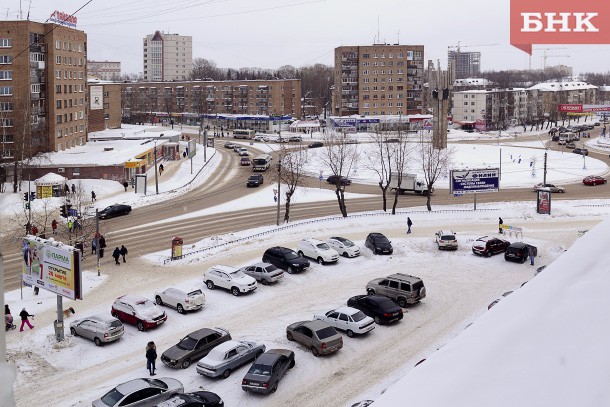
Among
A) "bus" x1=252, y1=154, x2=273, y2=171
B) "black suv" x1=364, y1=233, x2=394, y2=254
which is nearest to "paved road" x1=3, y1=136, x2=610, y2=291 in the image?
"bus" x1=252, y1=154, x2=273, y2=171

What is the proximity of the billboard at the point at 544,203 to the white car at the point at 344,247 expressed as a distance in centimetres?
1121

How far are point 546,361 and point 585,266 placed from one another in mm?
443

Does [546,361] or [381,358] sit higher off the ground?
[546,361]

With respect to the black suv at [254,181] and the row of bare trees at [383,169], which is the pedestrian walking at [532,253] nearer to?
the row of bare trees at [383,169]

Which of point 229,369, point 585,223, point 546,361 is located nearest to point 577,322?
point 546,361

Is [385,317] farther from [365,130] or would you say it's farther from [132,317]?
[365,130]

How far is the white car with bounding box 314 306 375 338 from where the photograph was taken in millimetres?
16609

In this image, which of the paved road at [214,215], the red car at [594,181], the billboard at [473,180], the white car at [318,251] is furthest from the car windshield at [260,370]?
the red car at [594,181]

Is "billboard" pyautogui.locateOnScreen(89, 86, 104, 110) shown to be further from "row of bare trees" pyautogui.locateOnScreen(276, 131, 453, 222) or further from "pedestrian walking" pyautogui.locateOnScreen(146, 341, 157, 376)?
"pedestrian walking" pyautogui.locateOnScreen(146, 341, 157, 376)

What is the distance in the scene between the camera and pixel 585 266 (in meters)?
1.99

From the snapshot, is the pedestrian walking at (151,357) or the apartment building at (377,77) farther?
the apartment building at (377,77)

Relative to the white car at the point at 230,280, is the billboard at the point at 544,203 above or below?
above

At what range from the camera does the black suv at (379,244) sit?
81.0ft

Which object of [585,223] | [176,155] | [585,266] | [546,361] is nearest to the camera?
[546,361]
